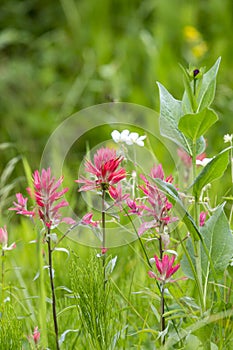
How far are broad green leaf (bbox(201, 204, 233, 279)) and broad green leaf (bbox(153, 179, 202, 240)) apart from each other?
59mm

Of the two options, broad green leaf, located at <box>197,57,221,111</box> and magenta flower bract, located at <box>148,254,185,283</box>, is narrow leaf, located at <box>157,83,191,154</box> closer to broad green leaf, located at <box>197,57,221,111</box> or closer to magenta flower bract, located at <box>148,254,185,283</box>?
broad green leaf, located at <box>197,57,221,111</box>

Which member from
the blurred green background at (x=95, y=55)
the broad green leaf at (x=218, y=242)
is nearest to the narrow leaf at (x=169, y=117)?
the broad green leaf at (x=218, y=242)

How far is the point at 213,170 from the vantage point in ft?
2.89

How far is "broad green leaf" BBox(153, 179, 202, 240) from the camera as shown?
837mm

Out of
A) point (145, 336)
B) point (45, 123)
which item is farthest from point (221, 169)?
point (45, 123)

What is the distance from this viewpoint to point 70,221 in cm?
90

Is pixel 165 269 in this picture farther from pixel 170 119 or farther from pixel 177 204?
pixel 170 119

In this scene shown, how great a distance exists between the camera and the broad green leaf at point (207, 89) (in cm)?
91

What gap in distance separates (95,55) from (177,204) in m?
2.58

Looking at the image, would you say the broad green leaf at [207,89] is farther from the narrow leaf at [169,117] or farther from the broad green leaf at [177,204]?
the broad green leaf at [177,204]

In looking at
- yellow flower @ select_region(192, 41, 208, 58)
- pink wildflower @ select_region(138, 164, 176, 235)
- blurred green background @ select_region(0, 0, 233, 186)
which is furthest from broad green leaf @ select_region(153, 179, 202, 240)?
yellow flower @ select_region(192, 41, 208, 58)

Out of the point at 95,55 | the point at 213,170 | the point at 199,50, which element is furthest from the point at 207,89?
the point at 95,55

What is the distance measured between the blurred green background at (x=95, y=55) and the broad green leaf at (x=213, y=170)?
1.65 metres

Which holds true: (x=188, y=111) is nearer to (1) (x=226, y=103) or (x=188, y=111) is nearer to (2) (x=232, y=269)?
(2) (x=232, y=269)
